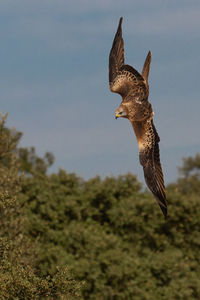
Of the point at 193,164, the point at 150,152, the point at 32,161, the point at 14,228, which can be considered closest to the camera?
the point at 150,152

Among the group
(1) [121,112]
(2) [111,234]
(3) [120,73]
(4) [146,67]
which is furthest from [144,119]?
(2) [111,234]

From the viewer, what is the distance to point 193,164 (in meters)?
64.5

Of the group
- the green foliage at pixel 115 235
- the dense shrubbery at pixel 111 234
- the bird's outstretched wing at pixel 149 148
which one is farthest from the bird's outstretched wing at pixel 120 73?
the green foliage at pixel 115 235

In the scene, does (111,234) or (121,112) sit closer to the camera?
(121,112)

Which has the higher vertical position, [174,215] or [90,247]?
[174,215]

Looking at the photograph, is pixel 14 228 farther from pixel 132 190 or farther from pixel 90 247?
pixel 132 190

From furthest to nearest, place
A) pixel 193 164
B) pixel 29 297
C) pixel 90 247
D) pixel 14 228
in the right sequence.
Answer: pixel 193 164
pixel 90 247
pixel 14 228
pixel 29 297

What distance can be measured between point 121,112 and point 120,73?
6.74ft

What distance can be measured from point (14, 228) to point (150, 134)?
33.4 feet

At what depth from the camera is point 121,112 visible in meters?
12.0

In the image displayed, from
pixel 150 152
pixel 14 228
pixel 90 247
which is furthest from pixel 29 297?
pixel 90 247

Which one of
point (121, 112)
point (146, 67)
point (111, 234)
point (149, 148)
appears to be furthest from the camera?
point (111, 234)

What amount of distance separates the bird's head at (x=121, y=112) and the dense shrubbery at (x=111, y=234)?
975 centimetres

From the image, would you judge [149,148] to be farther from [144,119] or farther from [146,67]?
[146,67]
